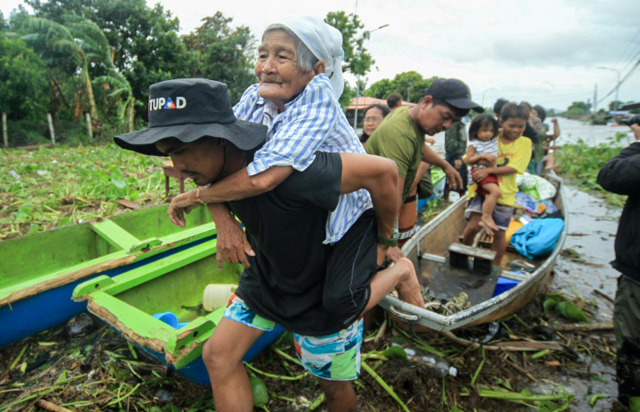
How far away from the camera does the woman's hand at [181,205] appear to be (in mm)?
1539

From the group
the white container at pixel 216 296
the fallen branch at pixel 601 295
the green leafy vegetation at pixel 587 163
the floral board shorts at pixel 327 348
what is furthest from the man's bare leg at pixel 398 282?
the green leafy vegetation at pixel 587 163

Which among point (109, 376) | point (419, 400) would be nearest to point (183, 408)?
point (109, 376)

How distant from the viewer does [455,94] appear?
2553 mm

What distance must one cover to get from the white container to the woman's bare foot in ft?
4.70

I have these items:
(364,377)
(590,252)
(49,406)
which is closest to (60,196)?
(49,406)

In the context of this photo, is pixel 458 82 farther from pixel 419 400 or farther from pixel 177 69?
pixel 177 69

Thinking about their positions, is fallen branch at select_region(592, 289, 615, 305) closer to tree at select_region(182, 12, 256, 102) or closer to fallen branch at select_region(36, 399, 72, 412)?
fallen branch at select_region(36, 399, 72, 412)

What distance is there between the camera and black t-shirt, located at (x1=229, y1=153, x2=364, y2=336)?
1.24 meters

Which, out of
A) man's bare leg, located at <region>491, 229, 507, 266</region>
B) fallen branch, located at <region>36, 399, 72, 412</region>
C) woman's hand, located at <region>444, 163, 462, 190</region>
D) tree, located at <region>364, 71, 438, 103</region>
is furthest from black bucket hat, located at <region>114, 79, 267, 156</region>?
tree, located at <region>364, 71, 438, 103</region>

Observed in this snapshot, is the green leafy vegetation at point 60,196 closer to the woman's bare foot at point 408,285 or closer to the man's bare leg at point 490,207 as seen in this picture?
the woman's bare foot at point 408,285

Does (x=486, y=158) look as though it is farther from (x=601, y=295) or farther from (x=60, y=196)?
(x=60, y=196)

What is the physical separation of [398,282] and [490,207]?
8.17 feet

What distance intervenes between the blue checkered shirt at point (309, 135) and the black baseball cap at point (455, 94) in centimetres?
136

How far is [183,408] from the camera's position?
2301 millimetres
